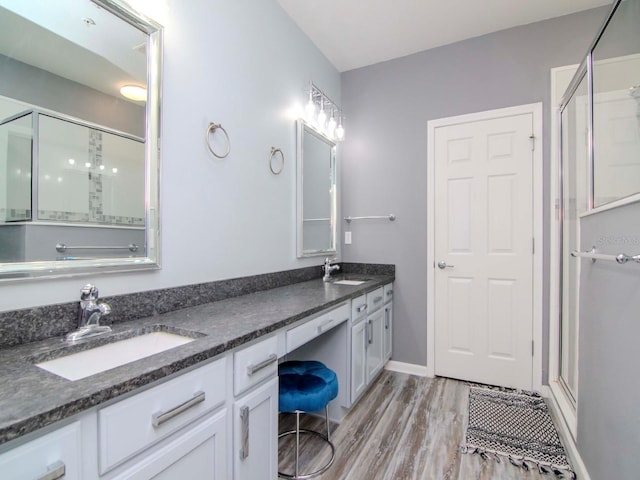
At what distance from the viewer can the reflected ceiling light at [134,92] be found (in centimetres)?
134

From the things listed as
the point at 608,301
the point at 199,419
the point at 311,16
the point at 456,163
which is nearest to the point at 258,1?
the point at 311,16

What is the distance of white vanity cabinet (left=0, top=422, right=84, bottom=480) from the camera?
59cm

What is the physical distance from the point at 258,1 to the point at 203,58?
0.71 meters

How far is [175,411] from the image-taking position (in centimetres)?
88

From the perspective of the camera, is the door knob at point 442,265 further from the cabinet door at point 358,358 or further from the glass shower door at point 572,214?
the cabinet door at point 358,358

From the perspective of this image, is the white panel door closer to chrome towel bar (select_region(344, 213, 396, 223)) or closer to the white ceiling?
chrome towel bar (select_region(344, 213, 396, 223))

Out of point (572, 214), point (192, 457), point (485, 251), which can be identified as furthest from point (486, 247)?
point (192, 457)

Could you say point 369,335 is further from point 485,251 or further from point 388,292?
point 485,251

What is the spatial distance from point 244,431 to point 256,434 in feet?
Answer: 0.31

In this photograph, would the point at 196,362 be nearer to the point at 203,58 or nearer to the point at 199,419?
the point at 199,419

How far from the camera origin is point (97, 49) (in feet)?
4.16

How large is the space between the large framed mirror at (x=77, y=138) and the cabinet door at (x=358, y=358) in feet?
Answer: 4.15

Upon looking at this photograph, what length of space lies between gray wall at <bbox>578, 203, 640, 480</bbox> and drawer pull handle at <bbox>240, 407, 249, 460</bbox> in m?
1.29

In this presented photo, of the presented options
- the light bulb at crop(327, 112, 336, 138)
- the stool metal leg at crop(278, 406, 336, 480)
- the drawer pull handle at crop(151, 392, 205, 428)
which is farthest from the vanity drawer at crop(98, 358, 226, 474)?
the light bulb at crop(327, 112, 336, 138)
